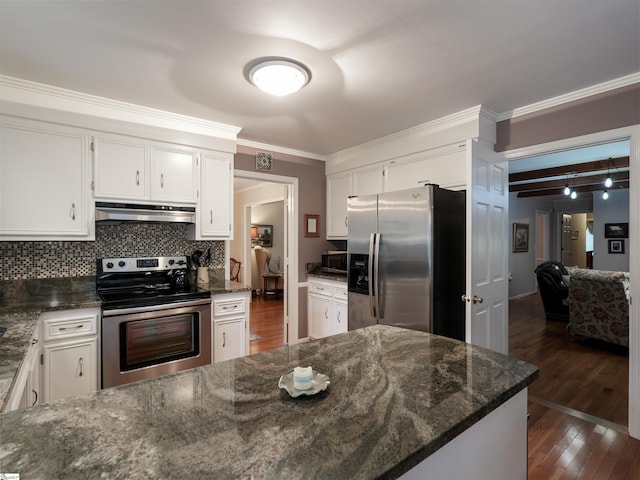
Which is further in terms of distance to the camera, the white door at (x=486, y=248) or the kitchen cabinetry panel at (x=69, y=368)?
the white door at (x=486, y=248)

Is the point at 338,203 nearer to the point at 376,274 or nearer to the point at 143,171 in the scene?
the point at 376,274

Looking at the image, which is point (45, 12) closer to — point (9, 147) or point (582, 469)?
point (9, 147)

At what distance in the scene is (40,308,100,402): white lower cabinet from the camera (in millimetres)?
2164

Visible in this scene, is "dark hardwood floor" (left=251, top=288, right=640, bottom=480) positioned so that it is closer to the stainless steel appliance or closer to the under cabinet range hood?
the stainless steel appliance

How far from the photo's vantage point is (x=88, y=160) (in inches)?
102

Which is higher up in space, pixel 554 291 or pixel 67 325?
pixel 67 325

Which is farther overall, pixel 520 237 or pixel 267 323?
pixel 520 237

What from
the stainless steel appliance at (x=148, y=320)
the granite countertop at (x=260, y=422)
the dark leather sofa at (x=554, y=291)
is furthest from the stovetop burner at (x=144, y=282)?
the dark leather sofa at (x=554, y=291)

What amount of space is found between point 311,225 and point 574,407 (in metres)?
3.03

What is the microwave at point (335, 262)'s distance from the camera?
387 cm

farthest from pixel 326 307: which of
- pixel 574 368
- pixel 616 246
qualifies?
pixel 616 246

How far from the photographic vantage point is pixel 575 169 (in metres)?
4.84

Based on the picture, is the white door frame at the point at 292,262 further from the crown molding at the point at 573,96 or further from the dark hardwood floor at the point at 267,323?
the crown molding at the point at 573,96

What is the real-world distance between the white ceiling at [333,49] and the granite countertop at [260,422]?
1589 millimetres
